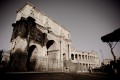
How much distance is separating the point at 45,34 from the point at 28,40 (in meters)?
4.92

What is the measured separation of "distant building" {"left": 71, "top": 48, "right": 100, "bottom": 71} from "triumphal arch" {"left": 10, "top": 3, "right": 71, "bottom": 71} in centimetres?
2226

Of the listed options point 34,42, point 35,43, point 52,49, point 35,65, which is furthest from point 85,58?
point 34,42

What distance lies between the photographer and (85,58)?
53.5 m

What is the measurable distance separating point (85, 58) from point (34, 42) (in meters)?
39.9

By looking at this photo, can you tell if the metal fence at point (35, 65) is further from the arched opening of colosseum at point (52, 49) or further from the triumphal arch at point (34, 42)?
the arched opening of colosseum at point (52, 49)

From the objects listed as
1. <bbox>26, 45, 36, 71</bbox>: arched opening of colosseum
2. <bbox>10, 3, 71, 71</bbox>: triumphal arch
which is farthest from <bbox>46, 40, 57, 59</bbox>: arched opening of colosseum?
<bbox>26, 45, 36, 71</bbox>: arched opening of colosseum

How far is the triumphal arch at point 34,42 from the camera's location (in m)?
16.2

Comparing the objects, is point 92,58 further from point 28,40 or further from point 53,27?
point 28,40

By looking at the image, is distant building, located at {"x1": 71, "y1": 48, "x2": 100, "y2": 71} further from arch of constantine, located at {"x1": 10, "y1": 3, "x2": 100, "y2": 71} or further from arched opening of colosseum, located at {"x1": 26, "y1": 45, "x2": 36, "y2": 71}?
arched opening of colosseum, located at {"x1": 26, "y1": 45, "x2": 36, "y2": 71}

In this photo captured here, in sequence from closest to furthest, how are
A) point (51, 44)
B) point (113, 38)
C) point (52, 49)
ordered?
point (113, 38) → point (52, 49) → point (51, 44)

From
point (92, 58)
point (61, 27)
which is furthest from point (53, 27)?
point (92, 58)

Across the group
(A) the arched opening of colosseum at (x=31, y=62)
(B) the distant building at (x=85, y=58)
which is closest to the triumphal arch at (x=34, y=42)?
(A) the arched opening of colosseum at (x=31, y=62)

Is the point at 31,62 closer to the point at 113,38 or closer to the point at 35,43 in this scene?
the point at 35,43

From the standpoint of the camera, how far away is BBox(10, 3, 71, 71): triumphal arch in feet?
53.0
